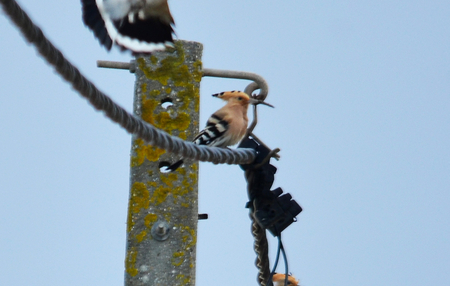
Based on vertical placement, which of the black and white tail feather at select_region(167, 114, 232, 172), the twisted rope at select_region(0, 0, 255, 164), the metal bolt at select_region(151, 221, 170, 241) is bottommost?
the metal bolt at select_region(151, 221, 170, 241)

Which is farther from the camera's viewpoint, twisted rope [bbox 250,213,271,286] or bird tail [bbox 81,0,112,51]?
twisted rope [bbox 250,213,271,286]

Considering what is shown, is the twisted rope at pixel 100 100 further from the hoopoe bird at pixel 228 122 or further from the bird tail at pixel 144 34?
the hoopoe bird at pixel 228 122

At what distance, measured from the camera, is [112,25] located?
3729 mm

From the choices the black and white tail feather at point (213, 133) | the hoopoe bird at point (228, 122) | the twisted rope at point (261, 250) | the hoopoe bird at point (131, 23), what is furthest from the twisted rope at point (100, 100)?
the hoopoe bird at point (228, 122)

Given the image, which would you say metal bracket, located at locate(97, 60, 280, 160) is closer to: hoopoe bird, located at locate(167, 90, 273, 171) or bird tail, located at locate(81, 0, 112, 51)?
hoopoe bird, located at locate(167, 90, 273, 171)

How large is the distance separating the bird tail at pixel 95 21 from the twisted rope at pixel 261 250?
3.12 ft

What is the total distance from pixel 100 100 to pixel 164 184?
201cm

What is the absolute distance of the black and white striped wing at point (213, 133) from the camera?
4.79 metres

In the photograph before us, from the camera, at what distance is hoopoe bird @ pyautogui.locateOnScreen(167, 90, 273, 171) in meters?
5.05

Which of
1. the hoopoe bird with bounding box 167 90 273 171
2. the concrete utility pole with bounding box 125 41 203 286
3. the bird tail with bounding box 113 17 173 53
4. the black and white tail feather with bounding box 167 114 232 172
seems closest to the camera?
the bird tail with bounding box 113 17 173 53

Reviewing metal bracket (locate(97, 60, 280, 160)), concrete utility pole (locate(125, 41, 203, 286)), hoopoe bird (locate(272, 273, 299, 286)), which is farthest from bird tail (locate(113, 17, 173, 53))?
hoopoe bird (locate(272, 273, 299, 286))

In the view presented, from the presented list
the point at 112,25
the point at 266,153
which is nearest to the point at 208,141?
the point at 266,153

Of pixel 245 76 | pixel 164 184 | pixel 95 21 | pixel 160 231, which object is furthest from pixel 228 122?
pixel 95 21

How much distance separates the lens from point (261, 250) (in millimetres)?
3936
